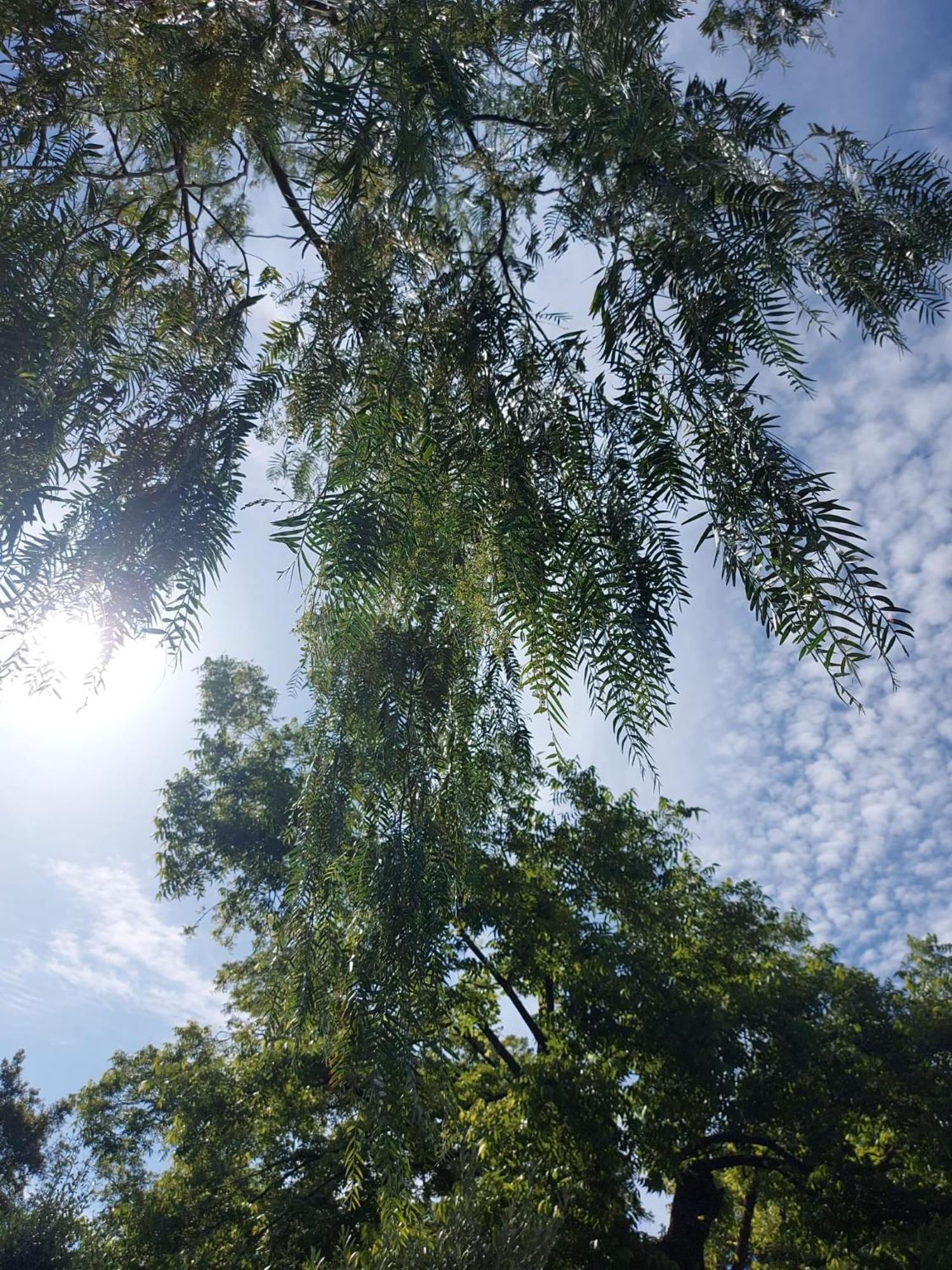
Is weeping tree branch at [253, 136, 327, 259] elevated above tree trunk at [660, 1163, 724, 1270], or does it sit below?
above

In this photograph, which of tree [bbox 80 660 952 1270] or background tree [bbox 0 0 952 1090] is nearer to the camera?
background tree [bbox 0 0 952 1090]

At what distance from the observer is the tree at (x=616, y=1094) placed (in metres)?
8.71

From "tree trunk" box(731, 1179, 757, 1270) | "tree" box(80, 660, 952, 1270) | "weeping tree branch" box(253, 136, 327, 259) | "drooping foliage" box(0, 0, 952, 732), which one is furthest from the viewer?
"tree trunk" box(731, 1179, 757, 1270)

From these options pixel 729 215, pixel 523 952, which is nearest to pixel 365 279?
pixel 729 215

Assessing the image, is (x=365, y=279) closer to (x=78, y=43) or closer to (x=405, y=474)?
(x=405, y=474)

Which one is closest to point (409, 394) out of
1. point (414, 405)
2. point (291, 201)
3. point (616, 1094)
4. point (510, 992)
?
point (414, 405)

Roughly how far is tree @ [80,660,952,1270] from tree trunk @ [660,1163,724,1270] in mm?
28

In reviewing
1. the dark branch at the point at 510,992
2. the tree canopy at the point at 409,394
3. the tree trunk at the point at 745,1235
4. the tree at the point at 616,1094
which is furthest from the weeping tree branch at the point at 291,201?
the tree trunk at the point at 745,1235

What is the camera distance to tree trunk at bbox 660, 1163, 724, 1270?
33.8 ft

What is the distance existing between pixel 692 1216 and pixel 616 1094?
3.53m

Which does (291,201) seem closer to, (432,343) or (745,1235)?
(432,343)

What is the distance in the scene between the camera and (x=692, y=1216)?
418 inches

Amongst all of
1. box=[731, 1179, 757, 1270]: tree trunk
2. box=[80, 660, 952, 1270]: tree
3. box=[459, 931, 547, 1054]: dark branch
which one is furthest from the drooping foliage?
box=[731, 1179, 757, 1270]: tree trunk

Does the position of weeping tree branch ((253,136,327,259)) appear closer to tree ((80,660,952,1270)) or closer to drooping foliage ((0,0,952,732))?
drooping foliage ((0,0,952,732))
